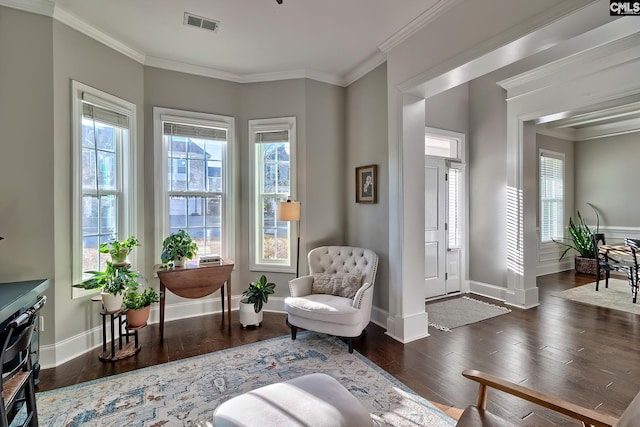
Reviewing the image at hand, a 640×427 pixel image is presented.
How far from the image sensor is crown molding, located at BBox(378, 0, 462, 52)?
2.35 meters

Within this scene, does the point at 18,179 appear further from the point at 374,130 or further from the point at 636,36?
the point at 636,36

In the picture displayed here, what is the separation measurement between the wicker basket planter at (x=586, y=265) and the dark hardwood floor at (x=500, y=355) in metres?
2.49

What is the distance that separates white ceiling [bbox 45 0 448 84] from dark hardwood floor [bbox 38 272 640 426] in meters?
2.91

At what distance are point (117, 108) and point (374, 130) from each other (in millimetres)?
2711

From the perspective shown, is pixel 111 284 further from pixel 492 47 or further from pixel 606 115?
pixel 606 115

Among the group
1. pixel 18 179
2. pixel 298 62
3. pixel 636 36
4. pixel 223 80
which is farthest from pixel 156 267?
pixel 636 36

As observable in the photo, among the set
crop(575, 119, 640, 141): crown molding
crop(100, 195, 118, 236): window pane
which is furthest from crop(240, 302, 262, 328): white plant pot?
crop(575, 119, 640, 141): crown molding

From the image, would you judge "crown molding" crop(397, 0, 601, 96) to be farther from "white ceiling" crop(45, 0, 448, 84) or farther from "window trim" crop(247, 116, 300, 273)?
"window trim" crop(247, 116, 300, 273)

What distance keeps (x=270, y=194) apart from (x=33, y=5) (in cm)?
261

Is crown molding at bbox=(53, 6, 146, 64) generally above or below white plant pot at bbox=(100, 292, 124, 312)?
above

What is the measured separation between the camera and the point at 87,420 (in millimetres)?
1816

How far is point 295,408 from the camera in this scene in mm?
1371

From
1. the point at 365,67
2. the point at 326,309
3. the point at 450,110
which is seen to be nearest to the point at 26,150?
the point at 326,309

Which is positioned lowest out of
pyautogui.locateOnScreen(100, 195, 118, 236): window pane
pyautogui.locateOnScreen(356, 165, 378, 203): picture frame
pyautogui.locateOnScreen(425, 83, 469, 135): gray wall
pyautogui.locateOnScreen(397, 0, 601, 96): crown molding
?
pyautogui.locateOnScreen(100, 195, 118, 236): window pane
